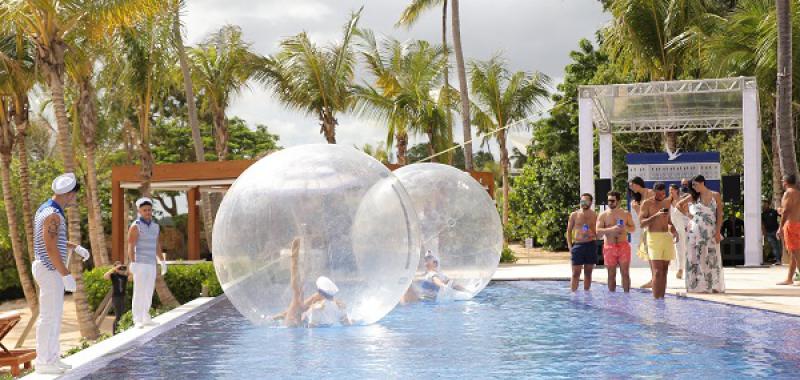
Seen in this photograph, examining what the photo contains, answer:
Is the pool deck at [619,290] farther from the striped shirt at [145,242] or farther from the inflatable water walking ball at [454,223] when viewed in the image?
the inflatable water walking ball at [454,223]

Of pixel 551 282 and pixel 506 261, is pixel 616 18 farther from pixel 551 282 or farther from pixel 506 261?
pixel 551 282

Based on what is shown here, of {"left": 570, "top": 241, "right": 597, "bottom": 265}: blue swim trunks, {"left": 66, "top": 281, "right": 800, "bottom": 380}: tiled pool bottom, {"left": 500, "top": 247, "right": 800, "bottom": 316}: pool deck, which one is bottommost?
{"left": 66, "top": 281, "right": 800, "bottom": 380}: tiled pool bottom

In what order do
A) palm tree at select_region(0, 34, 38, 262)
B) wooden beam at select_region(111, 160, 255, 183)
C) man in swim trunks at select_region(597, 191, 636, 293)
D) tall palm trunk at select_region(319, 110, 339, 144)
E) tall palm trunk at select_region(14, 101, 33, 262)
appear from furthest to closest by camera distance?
tall palm trunk at select_region(319, 110, 339, 144) → wooden beam at select_region(111, 160, 255, 183) → tall palm trunk at select_region(14, 101, 33, 262) → palm tree at select_region(0, 34, 38, 262) → man in swim trunks at select_region(597, 191, 636, 293)

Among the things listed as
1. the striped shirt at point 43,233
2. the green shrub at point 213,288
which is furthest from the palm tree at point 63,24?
the striped shirt at point 43,233

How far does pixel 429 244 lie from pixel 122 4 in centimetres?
664

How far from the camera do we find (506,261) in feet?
90.4

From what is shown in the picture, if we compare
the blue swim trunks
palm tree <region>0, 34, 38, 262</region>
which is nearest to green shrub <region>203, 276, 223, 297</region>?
the blue swim trunks

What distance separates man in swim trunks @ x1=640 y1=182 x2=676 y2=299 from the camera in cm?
1345

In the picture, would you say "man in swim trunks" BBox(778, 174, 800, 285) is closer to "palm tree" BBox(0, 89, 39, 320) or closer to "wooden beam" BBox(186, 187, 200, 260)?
"palm tree" BBox(0, 89, 39, 320)

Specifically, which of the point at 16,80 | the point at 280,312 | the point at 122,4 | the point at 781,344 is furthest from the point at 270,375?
the point at 16,80

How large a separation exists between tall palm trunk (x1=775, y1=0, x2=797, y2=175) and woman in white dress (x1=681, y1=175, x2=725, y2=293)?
536 cm

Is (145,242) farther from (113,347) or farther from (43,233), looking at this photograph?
(43,233)

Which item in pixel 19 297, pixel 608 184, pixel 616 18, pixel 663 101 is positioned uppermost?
pixel 616 18

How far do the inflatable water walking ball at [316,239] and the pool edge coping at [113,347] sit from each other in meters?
1.03
